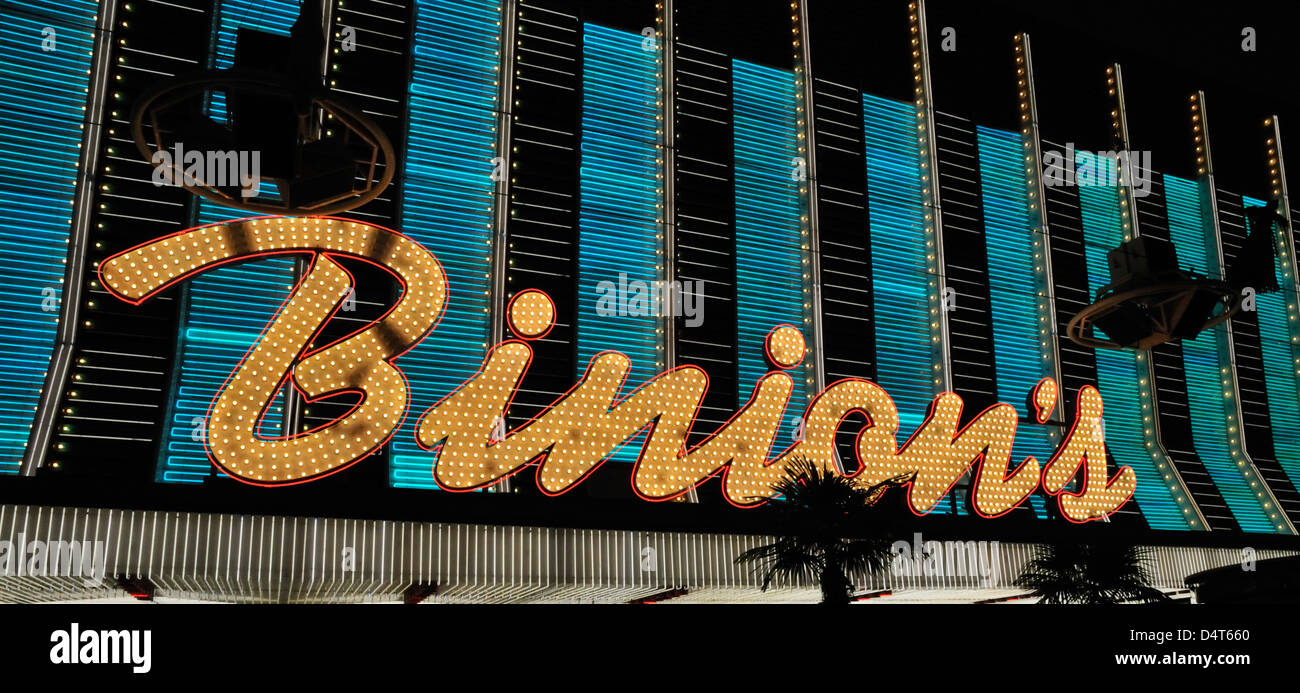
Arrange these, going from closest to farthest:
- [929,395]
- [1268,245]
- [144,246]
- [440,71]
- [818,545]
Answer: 1. [144,246]
2. [818,545]
3. [1268,245]
4. [440,71]
5. [929,395]

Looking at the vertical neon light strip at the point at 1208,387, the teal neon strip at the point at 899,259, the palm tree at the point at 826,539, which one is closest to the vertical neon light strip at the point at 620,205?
the palm tree at the point at 826,539

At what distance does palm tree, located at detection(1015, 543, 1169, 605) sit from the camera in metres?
13.5

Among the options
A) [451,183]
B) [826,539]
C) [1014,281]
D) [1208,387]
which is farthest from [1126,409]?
[451,183]

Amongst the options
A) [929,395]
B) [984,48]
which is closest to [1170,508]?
[929,395]

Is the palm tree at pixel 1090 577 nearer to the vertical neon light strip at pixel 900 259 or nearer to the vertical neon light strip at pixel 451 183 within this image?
the vertical neon light strip at pixel 900 259

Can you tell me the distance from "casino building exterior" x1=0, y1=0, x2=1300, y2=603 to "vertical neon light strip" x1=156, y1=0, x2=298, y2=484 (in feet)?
0.15

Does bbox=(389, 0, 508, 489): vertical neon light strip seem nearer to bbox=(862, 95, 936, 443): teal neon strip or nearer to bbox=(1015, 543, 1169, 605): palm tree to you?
bbox=(862, 95, 936, 443): teal neon strip

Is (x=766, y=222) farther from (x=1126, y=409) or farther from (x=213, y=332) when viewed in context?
(x=213, y=332)

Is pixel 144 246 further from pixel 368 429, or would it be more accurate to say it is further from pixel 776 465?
pixel 776 465

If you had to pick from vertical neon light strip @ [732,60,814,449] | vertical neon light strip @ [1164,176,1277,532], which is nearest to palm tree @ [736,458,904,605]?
vertical neon light strip @ [732,60,814,449]

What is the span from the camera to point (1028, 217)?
20.5 meters

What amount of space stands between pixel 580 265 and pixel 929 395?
684 cm

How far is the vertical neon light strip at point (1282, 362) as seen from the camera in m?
21.4

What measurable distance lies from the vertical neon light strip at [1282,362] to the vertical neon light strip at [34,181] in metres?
21.9
